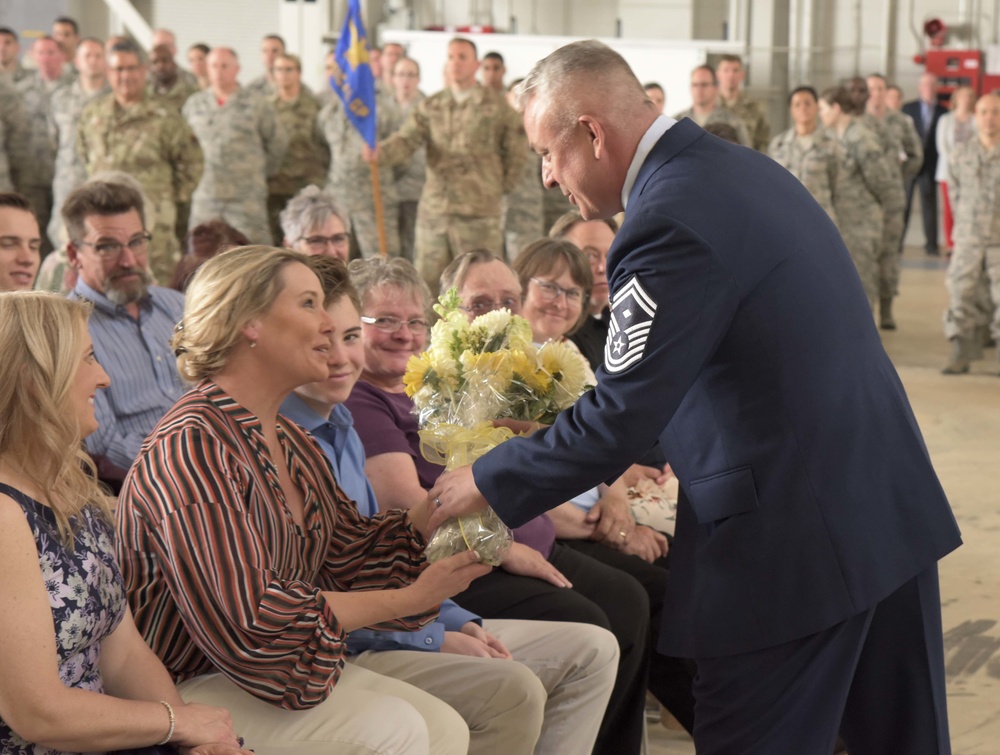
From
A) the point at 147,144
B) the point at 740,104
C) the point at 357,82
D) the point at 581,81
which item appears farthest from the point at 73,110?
the point at 581,81

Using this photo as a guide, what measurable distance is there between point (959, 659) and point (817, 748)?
2243 mm

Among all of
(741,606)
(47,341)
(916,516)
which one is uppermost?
(47,341)

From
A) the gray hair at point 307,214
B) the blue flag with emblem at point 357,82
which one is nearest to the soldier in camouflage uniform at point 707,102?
the blue flag with emblem at point 357,82

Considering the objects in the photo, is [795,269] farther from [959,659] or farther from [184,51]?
[184,51]

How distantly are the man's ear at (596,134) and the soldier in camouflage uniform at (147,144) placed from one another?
21.7ft

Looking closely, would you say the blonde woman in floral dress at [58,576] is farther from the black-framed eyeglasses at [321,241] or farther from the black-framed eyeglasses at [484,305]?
the black-framed eyeglasses at [321,241]

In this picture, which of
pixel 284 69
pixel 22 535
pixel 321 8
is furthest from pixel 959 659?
pixel 321 8

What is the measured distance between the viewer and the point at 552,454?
2.16 m

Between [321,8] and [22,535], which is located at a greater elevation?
[321,8]

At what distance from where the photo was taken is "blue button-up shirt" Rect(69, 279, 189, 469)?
3695 mm

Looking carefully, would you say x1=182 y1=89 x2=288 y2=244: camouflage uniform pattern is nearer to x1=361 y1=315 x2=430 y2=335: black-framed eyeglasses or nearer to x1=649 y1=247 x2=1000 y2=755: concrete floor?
x1=649 y1=247 x2=1000 y2=755: concrete floor

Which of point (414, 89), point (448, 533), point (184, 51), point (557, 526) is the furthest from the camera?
point (184, 51)

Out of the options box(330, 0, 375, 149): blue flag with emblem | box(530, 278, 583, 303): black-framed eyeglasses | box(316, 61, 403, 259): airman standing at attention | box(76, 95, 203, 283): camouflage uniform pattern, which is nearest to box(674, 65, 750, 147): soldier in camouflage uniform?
box(316, 61, 403, 259): airman standing at attention

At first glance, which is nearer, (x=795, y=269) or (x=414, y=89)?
(x=795, y=269)
